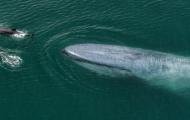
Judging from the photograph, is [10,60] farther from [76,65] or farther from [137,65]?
[137,65]

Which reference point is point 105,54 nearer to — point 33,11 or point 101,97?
point 101,97

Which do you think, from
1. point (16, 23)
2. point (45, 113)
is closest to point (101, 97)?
point (45, 113)

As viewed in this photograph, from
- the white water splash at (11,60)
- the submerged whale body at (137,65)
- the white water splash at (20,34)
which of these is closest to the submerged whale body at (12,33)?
the white water splash at (20,34)

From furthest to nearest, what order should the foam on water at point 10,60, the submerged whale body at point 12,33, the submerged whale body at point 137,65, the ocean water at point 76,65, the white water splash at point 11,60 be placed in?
the submerged whale body at point 12,33, the white water splash at point 11,60, the foam on water at point 10,60, the submerged whale body at point 137,65, the ocean water at point 76,65

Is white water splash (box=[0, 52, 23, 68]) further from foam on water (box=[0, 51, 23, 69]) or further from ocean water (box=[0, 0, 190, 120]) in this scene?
ocean water (box=[0, 0, 190, 120])

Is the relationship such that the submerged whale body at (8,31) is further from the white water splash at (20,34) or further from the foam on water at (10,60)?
the foam on water at (10,60)

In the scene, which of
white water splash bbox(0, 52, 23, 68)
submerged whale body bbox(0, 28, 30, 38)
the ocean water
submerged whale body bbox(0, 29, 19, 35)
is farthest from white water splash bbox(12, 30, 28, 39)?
white water splash bbox(0, 52, 23, 68)
